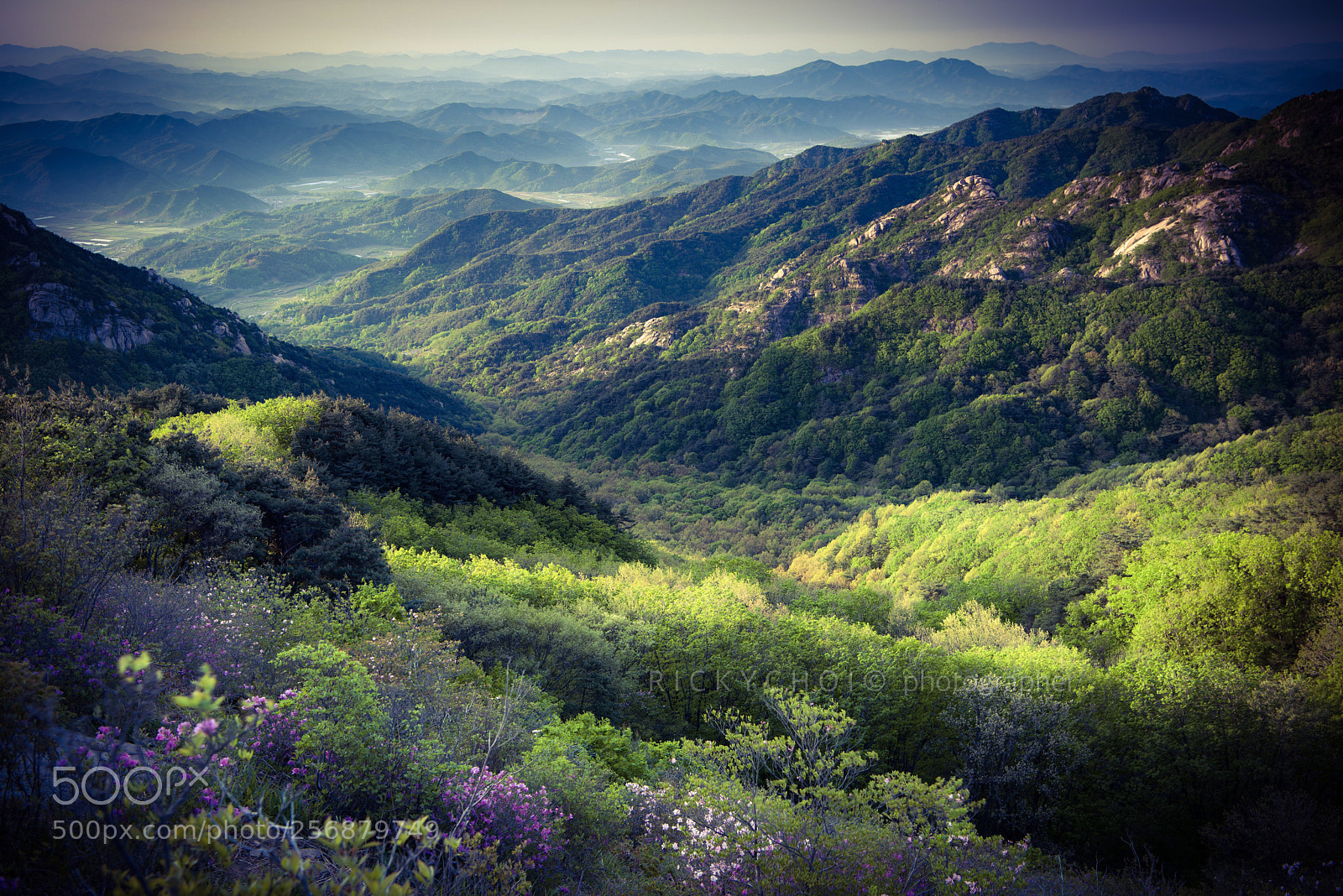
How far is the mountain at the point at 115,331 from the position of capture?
318ft

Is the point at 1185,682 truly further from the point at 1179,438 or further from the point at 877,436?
the point at 877,436

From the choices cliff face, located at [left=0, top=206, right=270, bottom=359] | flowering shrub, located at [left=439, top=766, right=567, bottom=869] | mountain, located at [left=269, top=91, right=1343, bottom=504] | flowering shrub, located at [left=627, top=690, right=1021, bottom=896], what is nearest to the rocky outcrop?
cliff face, located at [left=0, top=206, right=270, bottom=359]

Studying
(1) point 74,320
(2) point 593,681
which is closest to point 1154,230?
(2) point 593,681

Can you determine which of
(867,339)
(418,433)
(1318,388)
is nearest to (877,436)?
(867,339)

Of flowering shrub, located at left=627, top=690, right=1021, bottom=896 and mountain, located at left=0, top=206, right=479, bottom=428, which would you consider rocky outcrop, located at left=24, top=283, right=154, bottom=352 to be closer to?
mountain, located at left=0, top=206, right=479, bottom=428

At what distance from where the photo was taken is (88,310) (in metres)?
106

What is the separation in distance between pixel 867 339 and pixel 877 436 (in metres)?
38.6

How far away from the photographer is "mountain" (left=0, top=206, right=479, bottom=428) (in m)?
96.8

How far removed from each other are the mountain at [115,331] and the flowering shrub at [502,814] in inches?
4104

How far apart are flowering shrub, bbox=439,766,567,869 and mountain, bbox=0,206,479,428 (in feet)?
342

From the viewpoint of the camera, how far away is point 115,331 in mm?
107062

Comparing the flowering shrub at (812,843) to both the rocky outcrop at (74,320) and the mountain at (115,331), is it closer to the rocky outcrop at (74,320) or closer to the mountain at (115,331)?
the mountain at (115,331)

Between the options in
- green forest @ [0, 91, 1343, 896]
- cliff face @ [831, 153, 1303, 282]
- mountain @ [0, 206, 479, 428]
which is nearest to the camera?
green forest @ [0, 91, 1343, 896]

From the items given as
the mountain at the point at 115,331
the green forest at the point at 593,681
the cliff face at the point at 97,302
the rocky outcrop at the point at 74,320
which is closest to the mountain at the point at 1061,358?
the green forest at the point at 593,681
